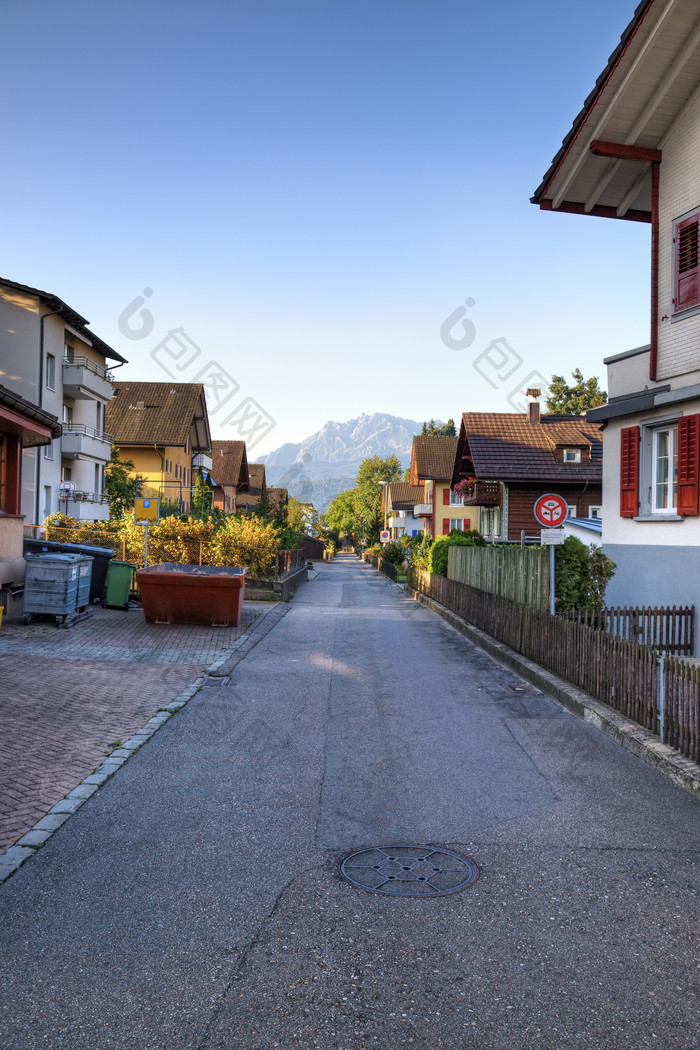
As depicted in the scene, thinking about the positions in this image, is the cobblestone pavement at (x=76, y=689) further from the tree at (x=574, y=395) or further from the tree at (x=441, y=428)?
the tree at (x=441, y=428)

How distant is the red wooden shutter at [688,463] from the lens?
1280 cm

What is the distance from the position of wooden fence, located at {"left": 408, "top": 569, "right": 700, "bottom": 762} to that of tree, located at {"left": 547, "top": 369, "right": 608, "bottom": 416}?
56.0 m

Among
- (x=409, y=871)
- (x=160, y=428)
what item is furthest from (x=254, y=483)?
(x=409, y=871)

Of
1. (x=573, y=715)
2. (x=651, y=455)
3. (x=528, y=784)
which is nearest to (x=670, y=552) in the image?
(x=651, y=455)

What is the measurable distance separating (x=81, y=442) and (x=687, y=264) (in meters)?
31.2

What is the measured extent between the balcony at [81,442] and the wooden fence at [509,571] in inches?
888

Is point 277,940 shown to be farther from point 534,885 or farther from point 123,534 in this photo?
point 123,534

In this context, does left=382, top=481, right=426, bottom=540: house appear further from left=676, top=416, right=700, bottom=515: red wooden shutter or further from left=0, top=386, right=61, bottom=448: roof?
left=676, top=416, right=700, bottom=515: red wooden shutter

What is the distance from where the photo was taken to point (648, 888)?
175 inches

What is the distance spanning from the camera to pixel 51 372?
120 ft

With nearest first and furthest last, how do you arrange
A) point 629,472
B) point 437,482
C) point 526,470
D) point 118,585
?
1. point 629,472
2. point 118,585
3. point 526,470
4. point 437,482

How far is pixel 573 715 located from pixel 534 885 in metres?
5.06

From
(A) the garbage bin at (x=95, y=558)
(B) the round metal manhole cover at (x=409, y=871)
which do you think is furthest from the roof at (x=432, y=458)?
(B) the round metal manhole cover at (x=409, y=871)

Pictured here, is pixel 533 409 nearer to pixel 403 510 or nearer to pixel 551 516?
pixel 551 516
